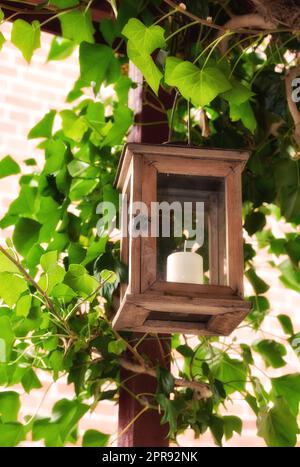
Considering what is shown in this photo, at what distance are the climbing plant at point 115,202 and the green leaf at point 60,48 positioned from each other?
15 centimetres

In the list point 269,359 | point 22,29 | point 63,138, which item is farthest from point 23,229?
point 269,359

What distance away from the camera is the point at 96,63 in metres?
1.44

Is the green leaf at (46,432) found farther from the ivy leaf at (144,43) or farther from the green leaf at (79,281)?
the ivy leaf at (144,43)

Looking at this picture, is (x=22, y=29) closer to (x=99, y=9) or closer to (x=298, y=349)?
(x=99, y=9)

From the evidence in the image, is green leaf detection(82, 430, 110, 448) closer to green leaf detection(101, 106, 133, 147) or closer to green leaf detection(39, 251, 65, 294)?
green leaf detection(39, 251, 65, 294)

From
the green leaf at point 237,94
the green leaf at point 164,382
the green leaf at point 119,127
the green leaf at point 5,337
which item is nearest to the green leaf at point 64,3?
the green leaf at point 119,127

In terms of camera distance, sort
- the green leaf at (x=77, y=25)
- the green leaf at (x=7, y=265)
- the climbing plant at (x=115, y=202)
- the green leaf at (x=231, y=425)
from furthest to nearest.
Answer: the green leaf at (x=231, y=425) < the green leaf at (x=77, y=25) < the climbing plant at (x=115, y=202) < the green leaf at (x=7, y=265)

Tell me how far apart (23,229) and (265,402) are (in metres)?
0.58

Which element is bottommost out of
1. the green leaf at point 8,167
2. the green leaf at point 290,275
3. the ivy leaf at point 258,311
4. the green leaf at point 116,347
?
the green leaf at point 116,347

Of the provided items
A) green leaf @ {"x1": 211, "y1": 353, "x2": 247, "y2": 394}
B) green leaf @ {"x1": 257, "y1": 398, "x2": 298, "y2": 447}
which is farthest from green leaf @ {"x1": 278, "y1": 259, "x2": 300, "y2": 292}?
green leaf @ {"x1": 257, "y1": 398, "x2": 298, "y2": 447}

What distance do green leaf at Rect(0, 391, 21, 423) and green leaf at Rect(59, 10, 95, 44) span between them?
2.22 feet

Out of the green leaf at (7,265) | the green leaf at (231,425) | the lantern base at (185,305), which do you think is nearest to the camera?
the lantern base at (185,305)

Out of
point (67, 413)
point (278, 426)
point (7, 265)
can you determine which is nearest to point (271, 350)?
point (278, 426)

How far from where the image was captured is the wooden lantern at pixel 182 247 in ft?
3.51
